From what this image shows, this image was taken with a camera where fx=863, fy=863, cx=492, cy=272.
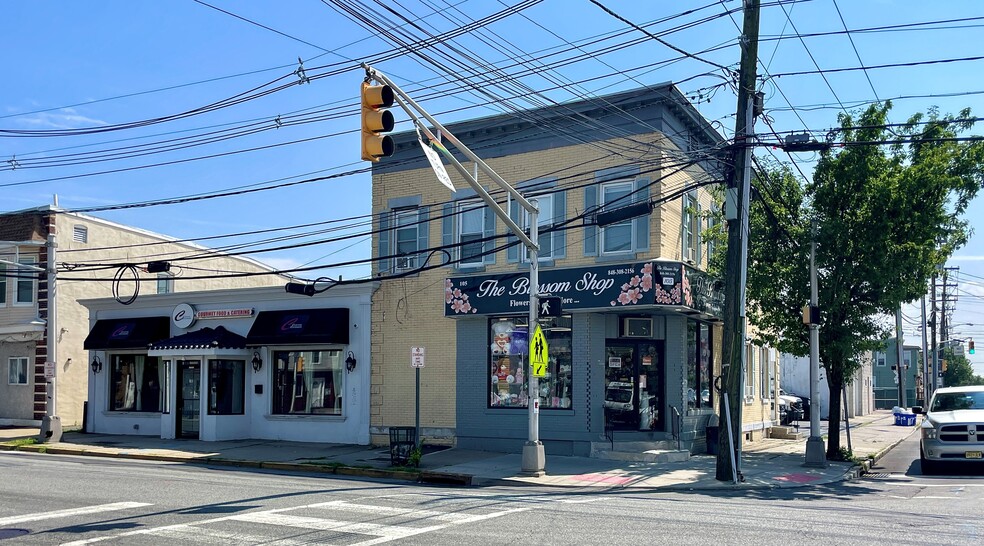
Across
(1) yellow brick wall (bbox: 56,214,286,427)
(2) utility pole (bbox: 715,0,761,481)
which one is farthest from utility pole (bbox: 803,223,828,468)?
(1) yellow brick wall (bbox: 56,214,286,427)

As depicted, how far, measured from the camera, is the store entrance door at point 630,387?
20.7 meters

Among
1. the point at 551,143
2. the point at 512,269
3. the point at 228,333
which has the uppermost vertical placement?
the point at 551,143

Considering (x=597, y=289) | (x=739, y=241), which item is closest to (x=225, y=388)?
(x=597, y=289)

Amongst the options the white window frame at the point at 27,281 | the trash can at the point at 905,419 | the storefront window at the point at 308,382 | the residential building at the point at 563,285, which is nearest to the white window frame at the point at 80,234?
the white window frame at the point at 27,281

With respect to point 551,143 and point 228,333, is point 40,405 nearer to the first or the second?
point 228,333

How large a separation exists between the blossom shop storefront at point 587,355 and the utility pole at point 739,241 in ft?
8.88

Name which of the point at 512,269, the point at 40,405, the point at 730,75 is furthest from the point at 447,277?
the point at 40,405

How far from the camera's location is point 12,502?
40.3 feet

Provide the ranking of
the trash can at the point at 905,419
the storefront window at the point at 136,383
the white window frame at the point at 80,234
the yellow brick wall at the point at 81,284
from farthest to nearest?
the trash can at the point at 905,419 → the white window frame at the point at 80,234 → the yellow brick wall at the point at 81,284 → the storefront window at the point at 136,383

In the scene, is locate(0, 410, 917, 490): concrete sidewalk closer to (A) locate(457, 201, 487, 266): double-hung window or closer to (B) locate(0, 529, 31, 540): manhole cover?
(A) locate(457, 201, 487, 266): double-hung window

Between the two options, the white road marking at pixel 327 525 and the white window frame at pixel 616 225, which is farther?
the white window frame at pixel 616 225

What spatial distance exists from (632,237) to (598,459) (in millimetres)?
5207

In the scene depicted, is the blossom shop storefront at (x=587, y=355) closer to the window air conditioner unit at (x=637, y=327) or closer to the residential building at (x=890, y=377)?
the window air conditioner unit at (x=637, y=327)

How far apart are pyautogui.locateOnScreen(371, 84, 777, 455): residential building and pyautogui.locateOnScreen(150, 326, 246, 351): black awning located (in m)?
4.43
